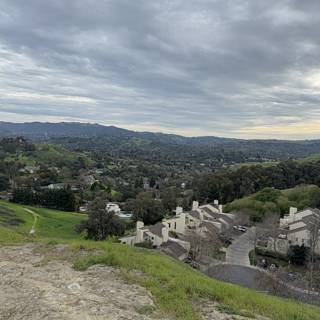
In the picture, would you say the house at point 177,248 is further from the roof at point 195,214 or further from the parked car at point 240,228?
the parked car at point 240,228

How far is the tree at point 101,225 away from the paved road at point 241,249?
11.1m

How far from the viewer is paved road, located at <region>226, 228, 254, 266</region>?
1212 inches

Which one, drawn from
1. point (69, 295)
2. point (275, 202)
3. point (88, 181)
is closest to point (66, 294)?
point (69, 295)

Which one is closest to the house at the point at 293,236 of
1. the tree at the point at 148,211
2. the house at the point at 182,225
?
the house at the point at 182,225

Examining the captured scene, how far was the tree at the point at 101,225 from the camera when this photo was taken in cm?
3753

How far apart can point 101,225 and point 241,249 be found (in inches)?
524

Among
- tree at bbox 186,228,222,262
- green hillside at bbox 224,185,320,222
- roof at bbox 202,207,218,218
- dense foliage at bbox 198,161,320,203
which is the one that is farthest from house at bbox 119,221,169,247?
dense foliage at bbox 198,161,320,203

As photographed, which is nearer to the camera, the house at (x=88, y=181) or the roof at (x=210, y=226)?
the roof at (x=210, y=226)

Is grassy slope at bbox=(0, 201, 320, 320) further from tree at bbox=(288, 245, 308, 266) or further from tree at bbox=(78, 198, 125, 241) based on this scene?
tree at bbox=(78, 198, 125, 241)

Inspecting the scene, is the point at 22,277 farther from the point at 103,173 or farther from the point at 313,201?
the point at 103,173

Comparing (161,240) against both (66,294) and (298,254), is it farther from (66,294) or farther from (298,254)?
(66,294)

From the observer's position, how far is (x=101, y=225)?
3772cm

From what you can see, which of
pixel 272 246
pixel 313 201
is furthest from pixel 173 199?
pixel 272 246

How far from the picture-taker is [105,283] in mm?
7602
